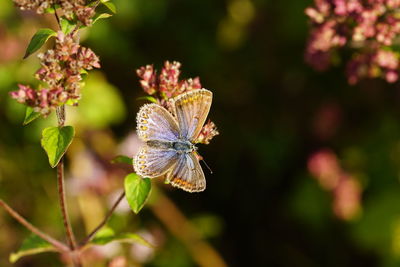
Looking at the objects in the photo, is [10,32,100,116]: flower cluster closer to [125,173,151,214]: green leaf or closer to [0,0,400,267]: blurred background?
[125,173,151,214]: green leaf

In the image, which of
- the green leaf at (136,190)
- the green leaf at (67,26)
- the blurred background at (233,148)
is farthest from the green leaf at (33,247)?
the blurred background at (233,148)

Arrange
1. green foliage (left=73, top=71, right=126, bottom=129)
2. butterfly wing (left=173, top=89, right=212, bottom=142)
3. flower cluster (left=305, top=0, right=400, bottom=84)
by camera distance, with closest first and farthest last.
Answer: butterfly wing (left=173, top=89, right=212, bottom=142) < flower cluster (left=305, top=0, right=400, bottom=84) < green foliage (left=73, top=71, right=126, bottom=129)

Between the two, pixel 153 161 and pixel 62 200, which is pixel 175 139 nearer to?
pixel 153 161

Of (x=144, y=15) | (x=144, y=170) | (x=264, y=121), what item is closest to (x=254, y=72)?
(x=264, y=121)

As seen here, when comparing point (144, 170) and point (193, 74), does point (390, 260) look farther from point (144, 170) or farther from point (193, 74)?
point (144, 170)

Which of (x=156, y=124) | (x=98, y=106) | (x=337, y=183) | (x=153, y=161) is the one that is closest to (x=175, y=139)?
(x=156, y=124)

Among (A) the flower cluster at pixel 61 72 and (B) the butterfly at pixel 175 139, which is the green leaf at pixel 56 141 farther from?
(B) the butterfly at pixel 175 139

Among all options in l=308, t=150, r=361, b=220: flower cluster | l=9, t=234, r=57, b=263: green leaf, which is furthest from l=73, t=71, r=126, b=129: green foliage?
l=9, t=234, r=57, b=263: green leaf
